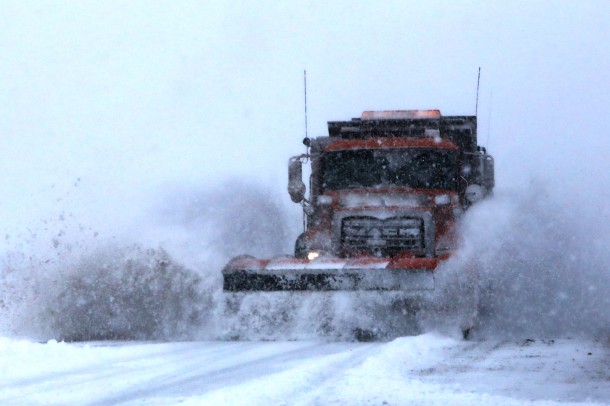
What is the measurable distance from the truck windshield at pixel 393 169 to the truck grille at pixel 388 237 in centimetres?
69

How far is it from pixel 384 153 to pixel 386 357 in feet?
16.1

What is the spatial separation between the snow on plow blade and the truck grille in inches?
54.2

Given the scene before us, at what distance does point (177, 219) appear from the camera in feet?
41.2

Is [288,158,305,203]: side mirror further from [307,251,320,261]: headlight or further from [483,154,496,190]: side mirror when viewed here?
[483,154,496,190]: side mirror

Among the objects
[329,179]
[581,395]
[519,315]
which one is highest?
[329,179]

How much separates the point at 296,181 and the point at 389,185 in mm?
1216

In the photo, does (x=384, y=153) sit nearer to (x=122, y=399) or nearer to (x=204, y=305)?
(x=204, y=305)

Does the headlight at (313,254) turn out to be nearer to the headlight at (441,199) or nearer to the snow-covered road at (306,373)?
the headlight at (441,199)

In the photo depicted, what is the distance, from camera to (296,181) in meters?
11.8

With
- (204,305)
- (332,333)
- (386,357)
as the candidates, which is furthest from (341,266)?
(386,357)

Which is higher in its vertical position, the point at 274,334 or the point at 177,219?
the point at 177,219

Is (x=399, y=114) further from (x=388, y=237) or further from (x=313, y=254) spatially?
(x=313, y=254)

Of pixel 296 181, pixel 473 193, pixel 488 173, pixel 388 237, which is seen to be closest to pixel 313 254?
pixel 388 237

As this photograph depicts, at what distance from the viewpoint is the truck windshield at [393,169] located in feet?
37.6
